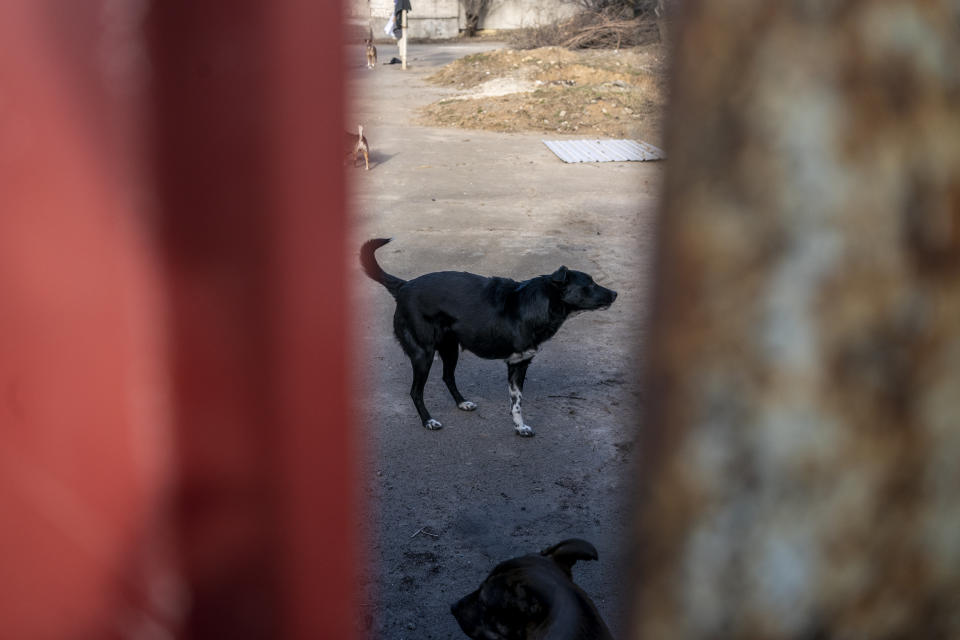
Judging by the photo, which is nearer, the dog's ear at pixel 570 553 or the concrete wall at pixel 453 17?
the dog's ear at pixel 570 553

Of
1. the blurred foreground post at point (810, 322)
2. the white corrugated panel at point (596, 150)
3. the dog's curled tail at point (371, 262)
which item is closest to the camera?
the blurred foreground post at point (810, 322)

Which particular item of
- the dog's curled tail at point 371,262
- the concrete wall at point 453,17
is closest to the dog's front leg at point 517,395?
the dog's curled tail at point 371,262

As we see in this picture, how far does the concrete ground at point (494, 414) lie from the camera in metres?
3.55

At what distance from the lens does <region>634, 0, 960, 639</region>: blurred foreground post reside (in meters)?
0.39

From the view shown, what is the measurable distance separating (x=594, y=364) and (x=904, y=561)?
5593mm

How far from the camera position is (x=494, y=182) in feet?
37.0

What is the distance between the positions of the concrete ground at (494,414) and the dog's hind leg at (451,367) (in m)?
0.06

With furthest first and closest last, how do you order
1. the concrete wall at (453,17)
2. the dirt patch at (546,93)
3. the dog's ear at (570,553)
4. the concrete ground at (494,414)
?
the concrete wall at (453,17) → the dirt patch at (546,93) → the concrete ground at (494,414) → the dog's ear at (570,553)

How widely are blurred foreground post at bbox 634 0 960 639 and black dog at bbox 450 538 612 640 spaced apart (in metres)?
2.00

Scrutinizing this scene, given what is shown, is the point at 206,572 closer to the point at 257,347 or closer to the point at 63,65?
the point at 257,347

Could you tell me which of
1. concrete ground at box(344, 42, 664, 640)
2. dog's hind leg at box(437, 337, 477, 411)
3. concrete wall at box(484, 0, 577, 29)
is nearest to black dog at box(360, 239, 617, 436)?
dog's hind leg at box(437, 337, 477, 411)

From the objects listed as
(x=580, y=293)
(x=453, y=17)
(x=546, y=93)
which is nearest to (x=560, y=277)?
(x=580, y=293)

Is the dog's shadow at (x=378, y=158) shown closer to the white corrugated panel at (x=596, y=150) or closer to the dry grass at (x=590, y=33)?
the white corrugated panel at (x=596, y=150)

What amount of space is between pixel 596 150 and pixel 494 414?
833cm
